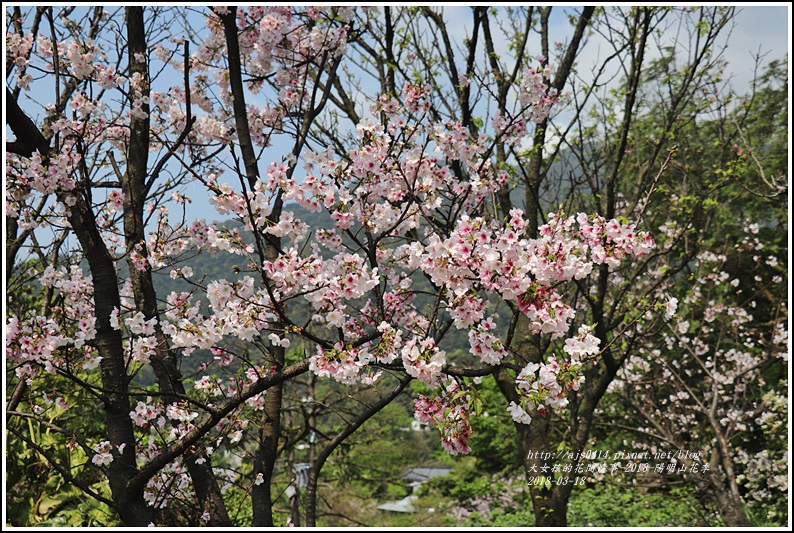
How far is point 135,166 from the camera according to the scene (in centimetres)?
337

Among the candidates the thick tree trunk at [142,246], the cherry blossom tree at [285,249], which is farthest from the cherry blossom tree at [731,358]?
the thick tree trunk at [142,246]

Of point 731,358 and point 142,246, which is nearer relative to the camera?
point 142,246

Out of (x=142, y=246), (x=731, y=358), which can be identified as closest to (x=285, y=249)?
(x=142, y=246)

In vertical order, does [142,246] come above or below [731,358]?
above

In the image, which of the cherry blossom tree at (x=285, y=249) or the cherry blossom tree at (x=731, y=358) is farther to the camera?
the cherry blossom tree at (x=731, y=358)

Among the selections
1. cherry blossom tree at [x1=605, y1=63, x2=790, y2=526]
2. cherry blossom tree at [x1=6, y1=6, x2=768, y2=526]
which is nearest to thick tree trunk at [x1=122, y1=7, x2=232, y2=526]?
cherry blossom tree at [x1=6, y1=6, x2=768, y2=526]

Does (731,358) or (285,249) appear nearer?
(285,249)

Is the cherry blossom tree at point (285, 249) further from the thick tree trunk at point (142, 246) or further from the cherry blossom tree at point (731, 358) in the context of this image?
the cherry blossom tree at point (731, 358)

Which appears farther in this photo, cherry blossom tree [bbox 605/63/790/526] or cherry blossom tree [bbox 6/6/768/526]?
cherry blossom tree [bbox 605/63/790/526]

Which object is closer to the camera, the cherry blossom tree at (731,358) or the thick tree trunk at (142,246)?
the thick tree trunk at (142,246)

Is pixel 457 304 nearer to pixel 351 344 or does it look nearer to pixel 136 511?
pixel 351 344

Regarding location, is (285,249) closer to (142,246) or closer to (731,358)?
(142,246)

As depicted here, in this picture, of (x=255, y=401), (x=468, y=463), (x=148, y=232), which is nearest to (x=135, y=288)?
(x=148, y=232)

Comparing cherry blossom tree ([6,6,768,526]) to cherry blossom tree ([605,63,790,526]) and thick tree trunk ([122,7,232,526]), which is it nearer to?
thick tree trunk ([122,7,232,526])
